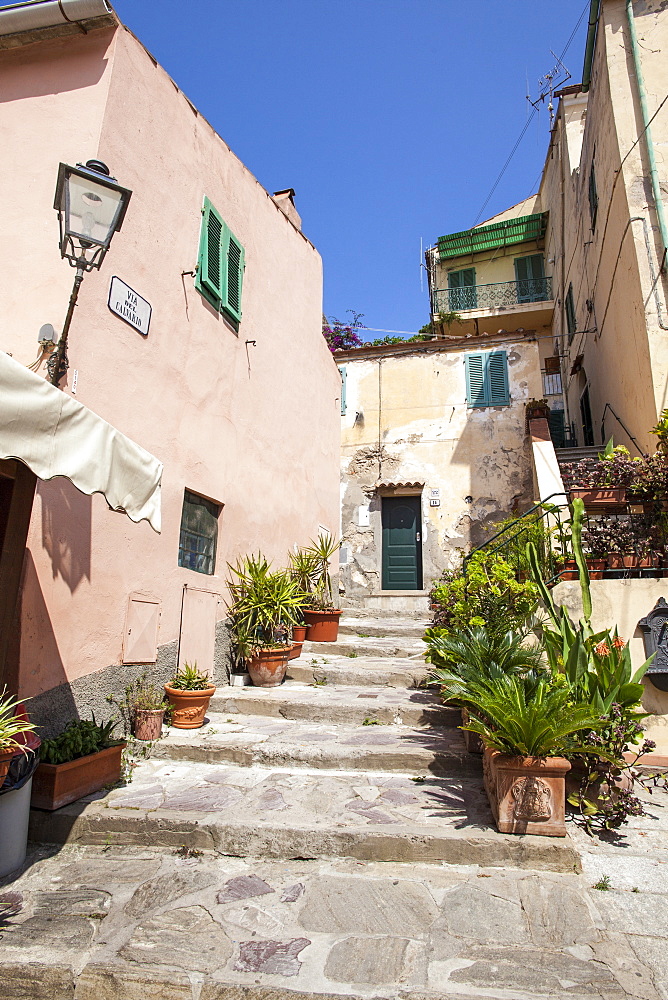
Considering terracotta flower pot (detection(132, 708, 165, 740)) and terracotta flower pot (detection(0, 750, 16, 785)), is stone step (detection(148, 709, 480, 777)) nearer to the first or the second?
terracotta flower pot (detection(132, 708, 165, 740))

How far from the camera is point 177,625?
5.73 metres

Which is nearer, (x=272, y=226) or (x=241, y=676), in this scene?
(x=241, y=676)

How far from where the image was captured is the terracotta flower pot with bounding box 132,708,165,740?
475 centimetres

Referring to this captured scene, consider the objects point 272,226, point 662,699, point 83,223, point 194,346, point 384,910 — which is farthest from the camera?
point 272,226

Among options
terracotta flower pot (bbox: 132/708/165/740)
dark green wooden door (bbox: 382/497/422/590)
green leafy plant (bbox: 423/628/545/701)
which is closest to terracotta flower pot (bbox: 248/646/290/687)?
terracotta flower pot (bbox: 132/708/165/740)

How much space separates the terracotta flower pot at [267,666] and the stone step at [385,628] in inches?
94.6

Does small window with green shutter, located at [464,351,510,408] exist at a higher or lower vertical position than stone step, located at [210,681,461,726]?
higher

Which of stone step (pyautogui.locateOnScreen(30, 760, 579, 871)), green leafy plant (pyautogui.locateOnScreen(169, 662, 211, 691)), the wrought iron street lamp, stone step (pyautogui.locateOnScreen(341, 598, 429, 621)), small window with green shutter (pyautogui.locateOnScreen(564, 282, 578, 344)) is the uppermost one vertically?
small window with green shutter (pyautogui.locateOnScreen(564, 282, 578, 344))

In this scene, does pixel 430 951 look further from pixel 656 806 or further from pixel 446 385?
pixel 446 385

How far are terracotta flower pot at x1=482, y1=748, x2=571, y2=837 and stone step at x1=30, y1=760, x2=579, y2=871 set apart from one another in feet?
0.24

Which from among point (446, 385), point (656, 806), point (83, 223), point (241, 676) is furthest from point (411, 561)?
point (83, 223)

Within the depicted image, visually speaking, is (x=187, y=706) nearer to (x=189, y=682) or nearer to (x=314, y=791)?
(x=189, y=682)

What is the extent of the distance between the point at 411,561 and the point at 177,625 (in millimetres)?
7841

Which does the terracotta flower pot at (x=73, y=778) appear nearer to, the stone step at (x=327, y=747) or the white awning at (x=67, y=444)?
the stone step at (x=327, y=747)
